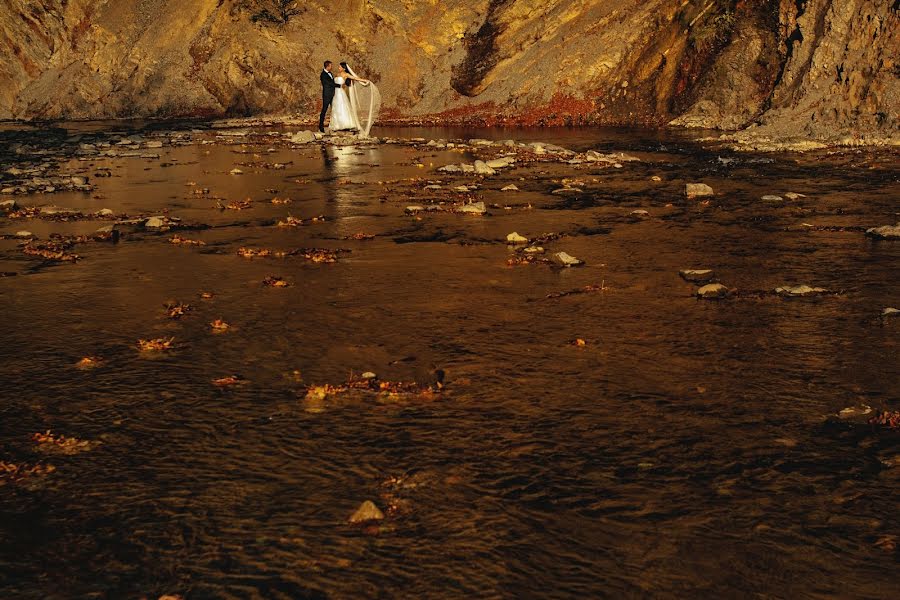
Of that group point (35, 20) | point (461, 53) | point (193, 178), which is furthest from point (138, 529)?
point (35, 20)

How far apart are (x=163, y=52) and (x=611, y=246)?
45.5 meters

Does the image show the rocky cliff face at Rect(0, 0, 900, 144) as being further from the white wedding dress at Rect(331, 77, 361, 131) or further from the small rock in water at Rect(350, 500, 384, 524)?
the small rock in water at Rect(350, 500, 384, 524)

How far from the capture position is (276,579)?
12.4ft

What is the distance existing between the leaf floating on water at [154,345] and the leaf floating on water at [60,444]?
1797mm

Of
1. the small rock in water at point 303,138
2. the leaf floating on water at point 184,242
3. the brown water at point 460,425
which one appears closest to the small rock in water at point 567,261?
the brown water at point 460,425

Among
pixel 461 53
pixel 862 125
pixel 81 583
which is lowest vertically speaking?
pixel 81 583

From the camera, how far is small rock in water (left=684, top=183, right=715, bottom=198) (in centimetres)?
1538

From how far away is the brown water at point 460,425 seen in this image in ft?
12.8

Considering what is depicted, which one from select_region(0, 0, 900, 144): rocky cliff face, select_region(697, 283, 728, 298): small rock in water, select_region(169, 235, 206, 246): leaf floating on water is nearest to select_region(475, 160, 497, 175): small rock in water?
select_region(169, 235, 206, 246): leaf floating on water

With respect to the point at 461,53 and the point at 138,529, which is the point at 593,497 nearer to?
the point at 138,529

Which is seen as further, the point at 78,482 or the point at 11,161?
the point at 11,161

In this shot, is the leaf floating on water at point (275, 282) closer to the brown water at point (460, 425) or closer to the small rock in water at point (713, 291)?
the brown water at point (460, 425)

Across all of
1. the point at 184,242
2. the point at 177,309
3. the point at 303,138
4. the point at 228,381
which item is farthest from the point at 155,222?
the point at 303,138

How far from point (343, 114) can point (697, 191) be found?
63.9ft
